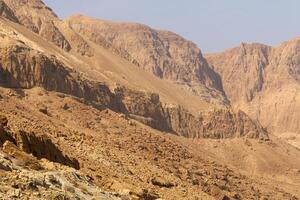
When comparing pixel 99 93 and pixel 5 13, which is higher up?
pixel 5 13

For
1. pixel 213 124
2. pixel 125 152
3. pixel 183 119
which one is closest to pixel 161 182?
pixel 125 152

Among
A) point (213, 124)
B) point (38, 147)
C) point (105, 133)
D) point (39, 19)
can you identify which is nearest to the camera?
point (38, 147)

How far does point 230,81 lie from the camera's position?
647 ft

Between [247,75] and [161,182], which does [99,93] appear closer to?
[161,182]

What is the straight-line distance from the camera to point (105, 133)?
183 feet

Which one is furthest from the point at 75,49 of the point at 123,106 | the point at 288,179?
the point at 288,179

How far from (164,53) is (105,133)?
125744 mm

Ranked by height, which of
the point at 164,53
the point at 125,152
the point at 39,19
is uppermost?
the point at 164,53

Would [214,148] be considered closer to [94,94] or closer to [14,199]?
[94,94]

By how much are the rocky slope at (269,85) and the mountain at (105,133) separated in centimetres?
6116

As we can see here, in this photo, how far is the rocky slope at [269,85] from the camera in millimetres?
161875

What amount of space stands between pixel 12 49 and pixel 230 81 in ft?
458

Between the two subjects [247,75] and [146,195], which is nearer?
[146,195]

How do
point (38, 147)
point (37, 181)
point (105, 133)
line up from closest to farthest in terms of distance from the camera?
point (37, 181)
point (38, 147)
point (105, 133)
